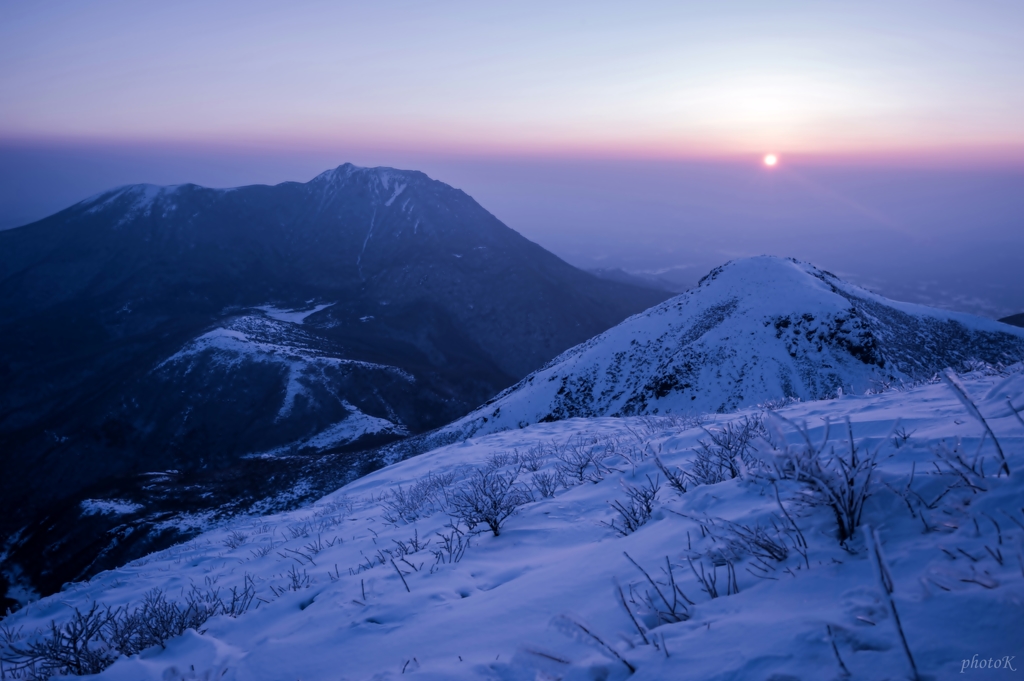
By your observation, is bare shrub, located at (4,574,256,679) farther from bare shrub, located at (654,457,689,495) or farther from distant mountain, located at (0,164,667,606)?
distant mountain, located at (0,164,667,606)

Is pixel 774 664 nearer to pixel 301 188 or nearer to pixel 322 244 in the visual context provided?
pixel 322 244

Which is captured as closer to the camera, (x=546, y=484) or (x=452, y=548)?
(x=452, y=548)

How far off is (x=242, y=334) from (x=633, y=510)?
221 ft

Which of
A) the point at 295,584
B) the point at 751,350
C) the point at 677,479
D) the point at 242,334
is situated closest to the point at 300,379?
the point at 242,334

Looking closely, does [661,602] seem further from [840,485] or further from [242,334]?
[242,334]

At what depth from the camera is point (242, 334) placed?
60812mm

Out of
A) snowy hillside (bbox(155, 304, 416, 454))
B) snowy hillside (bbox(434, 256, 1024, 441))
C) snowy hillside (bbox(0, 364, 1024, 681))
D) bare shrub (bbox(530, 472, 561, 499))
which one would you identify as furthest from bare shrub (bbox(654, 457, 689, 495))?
snowy hillside (bbox(155, 304, 416, 454))

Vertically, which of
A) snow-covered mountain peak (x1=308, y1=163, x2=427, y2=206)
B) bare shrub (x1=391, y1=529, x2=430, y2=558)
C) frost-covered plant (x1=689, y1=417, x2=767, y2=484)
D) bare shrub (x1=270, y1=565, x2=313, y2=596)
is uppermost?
snow-covered mountain peak (x1=308, y1=163, x2=427, y2=206)

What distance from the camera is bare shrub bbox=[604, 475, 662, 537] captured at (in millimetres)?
3591

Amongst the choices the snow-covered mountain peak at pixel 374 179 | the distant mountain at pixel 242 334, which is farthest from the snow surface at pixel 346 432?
the snow-covered mountain peak at pixel 374 179

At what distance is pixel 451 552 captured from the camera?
3998mm

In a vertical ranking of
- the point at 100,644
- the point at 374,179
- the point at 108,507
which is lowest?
the point at 108,507

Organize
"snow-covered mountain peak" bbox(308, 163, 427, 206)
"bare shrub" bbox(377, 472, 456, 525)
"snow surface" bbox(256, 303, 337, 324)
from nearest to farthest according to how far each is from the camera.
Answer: "bare shrub" bbox(377, 472, 456, 525), "snow surface" bbox(256, 303, 337, 324), "snow-covered mountain peak" bbox(308, 163, 427, 206)

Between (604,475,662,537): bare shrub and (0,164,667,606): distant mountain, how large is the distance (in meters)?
28.8
